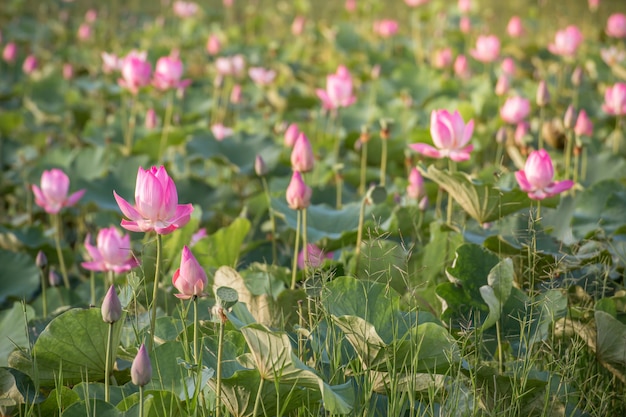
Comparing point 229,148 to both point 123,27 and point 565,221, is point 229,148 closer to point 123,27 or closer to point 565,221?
point 565,221

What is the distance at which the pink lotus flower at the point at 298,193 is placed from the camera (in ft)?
6.04

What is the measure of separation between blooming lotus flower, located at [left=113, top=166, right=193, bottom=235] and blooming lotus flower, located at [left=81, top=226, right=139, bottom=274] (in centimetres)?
54

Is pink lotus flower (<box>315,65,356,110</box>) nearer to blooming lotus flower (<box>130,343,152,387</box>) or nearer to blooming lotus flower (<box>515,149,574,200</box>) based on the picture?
blooming lotus flower (<box>515,149,574,200</box>)

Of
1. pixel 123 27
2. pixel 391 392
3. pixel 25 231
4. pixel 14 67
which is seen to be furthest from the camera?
pixel 123 27

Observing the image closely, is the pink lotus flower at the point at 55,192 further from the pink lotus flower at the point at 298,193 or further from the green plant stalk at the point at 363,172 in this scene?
the green plant stalk at the point at 363,172

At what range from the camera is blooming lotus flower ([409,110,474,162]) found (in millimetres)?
2059

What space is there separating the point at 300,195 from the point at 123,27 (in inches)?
202

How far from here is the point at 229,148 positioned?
2.96 m

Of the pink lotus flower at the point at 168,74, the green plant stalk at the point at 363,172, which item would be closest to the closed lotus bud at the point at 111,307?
the green plant stalk at the point at 363,172

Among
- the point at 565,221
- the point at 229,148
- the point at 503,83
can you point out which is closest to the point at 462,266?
the point at 565,221

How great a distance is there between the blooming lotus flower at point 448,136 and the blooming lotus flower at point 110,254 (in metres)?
0.70

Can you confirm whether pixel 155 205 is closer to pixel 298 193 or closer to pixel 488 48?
pixel 298 193

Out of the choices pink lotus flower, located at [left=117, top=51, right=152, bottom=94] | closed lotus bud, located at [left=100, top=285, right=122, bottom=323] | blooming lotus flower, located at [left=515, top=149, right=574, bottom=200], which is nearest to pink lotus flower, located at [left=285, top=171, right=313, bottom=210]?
blooming lotus flower, located at [left=515, top=149, right=574, bottom=200]

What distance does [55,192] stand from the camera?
236 centimetres
